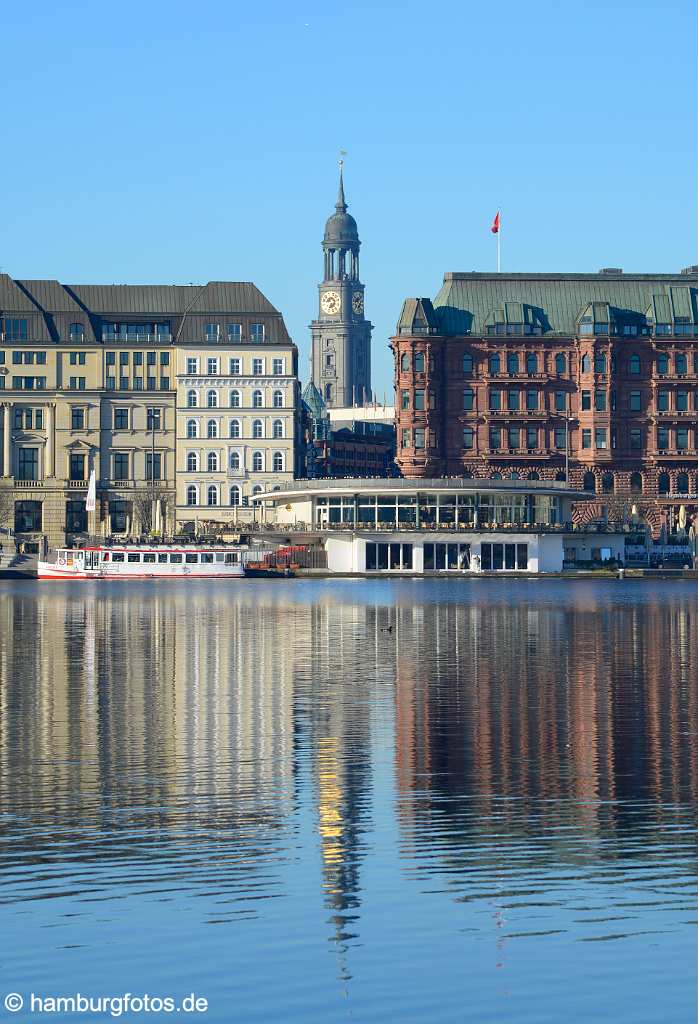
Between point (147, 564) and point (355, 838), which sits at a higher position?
point (147, 564)

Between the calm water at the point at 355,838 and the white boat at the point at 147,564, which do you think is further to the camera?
the white boat at the point at 147,564

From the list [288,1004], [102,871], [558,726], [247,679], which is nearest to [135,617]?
[247,679]

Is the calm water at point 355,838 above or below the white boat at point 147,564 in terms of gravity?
below

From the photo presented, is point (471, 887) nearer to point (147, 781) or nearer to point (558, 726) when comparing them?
point (147, 781)

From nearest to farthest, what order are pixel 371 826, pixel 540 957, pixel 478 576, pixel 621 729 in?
pixel 540 957 < pixel 371 826 < pixel 621 729 < pixel 478 576

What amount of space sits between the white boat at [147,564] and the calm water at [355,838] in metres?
121

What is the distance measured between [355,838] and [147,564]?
16277 centimetres

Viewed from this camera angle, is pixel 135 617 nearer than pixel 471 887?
No

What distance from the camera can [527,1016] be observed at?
71.5 feet

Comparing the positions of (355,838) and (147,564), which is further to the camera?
(147,564)

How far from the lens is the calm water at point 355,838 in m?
23.4

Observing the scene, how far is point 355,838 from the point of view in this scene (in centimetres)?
3219

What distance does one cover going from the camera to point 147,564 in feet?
635

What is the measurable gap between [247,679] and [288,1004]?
1635 inches
